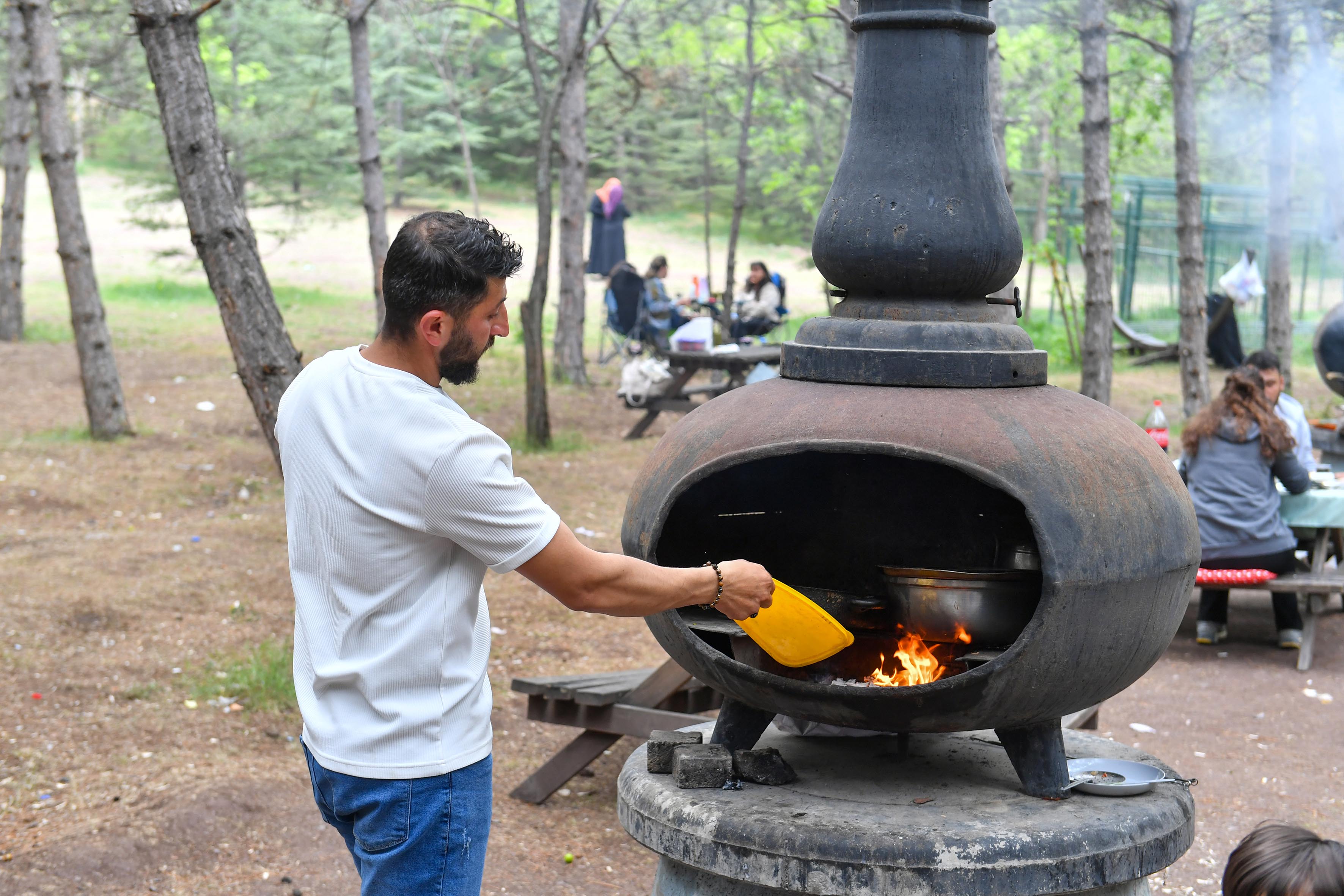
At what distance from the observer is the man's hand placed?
8.69 ft

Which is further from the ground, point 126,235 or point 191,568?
point 126,235

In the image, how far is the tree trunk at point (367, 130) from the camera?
35.3ft

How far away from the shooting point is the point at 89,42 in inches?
682

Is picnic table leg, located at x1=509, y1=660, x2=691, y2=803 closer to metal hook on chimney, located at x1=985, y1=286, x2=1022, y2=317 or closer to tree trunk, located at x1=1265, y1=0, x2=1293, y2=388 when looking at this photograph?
metal hook on chimney, located at x1=985, y1=286, x2=1022, y2=317

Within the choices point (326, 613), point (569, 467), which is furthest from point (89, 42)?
point (326, 613)

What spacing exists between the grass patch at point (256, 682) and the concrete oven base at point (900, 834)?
2.45 meters

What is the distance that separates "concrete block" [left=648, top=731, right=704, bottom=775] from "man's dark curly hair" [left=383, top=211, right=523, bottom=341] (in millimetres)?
1396

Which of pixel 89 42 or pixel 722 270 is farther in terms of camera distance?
pixel 722 270

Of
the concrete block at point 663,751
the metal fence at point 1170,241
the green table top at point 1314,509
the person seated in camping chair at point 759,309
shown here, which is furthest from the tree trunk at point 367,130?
the metal fence at point 1170,241

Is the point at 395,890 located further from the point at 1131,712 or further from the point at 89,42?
the point at 89,42

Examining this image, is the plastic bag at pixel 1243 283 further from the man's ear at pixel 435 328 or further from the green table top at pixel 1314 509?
the man's ear at pixel 435 328

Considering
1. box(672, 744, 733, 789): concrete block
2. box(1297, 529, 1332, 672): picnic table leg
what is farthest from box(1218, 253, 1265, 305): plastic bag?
box(672, 744, 733, 789): concrete block

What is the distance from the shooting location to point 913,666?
3168mm

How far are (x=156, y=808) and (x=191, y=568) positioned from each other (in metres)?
3.00
